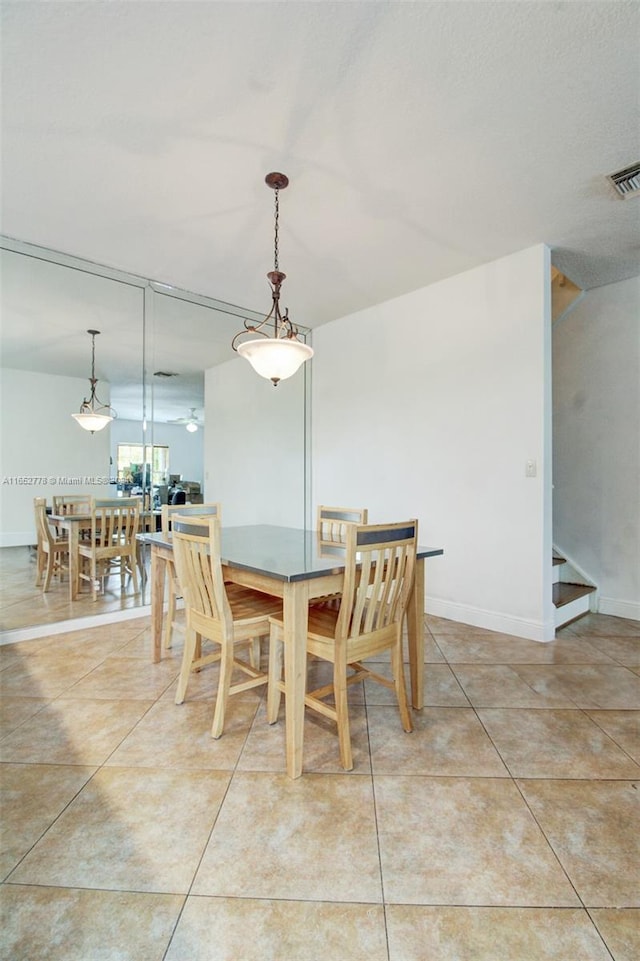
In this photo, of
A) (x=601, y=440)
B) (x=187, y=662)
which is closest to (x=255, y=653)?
(x=187, y=662)

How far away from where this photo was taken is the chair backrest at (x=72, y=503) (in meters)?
3.14

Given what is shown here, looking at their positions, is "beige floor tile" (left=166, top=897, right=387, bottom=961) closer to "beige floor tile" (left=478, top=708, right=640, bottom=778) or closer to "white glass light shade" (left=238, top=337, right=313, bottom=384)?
"beige floor tile" (left=478, top=708, right=640, bottom=778)

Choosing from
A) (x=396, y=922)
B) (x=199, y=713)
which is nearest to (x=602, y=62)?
(x=396, y=922)

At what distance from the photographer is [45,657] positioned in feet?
8.52

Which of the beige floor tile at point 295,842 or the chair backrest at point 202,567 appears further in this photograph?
the chair backrest at point 202,567

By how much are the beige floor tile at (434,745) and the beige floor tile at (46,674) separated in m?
1.62

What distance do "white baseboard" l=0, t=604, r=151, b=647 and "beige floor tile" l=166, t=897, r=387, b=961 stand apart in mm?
2417

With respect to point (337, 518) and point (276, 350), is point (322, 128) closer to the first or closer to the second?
point (276, 350)

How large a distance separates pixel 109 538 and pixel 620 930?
341cm

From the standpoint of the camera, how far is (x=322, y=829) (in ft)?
4.36

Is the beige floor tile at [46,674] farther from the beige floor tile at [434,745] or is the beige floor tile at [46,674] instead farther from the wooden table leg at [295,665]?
the beige floor tile at [434,745]

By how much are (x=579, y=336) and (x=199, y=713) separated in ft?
13.4

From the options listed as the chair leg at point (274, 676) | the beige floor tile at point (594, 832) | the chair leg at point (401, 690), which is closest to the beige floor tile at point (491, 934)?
the beige floor tile at point (594, 832)

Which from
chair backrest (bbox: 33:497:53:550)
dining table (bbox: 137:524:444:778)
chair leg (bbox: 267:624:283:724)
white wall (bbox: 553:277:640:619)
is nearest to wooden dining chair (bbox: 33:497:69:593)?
chair backrest (bbox: 33:497:53:550)
